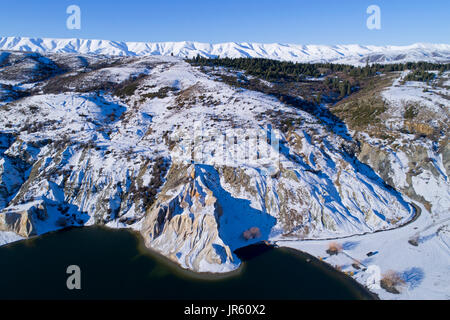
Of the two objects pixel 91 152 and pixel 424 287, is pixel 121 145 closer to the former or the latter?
pixel 91 152

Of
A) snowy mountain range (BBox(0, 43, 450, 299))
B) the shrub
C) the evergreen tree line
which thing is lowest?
the shrub

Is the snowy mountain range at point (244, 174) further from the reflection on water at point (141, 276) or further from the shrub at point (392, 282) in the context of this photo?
the reflection on water at point (141, 276)

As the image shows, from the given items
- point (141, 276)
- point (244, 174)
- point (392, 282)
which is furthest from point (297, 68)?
point (141, 276)

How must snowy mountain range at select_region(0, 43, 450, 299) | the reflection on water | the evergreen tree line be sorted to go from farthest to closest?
the evergreen tree line < snowy mountain range at select_region(0, 43, 450, 299) < the reflection on water

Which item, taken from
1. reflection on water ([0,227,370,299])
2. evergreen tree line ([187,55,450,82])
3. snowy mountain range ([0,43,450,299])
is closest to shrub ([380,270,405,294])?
snowy mountain range ([0,43,450,299])

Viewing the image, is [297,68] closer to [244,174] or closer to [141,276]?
[244,174]

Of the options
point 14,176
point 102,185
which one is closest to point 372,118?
point 102,185

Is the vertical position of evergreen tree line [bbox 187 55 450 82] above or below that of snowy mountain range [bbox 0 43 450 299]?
above

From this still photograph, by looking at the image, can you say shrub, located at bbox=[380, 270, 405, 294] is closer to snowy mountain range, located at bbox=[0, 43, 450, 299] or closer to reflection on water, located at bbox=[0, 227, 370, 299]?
snowy mountain range, located at bbox=[0, 43, 450, 299]

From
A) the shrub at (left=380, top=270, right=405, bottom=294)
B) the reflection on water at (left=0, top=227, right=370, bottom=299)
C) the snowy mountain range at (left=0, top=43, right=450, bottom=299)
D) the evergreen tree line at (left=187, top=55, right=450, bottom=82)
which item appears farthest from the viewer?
the evergreen tree line at (left=187, top=55, right=450, bottom=82)

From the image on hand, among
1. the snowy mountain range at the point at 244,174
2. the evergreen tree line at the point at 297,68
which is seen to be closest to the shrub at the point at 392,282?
the snowy mountain range at the point at 244,174

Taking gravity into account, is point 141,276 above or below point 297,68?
below
